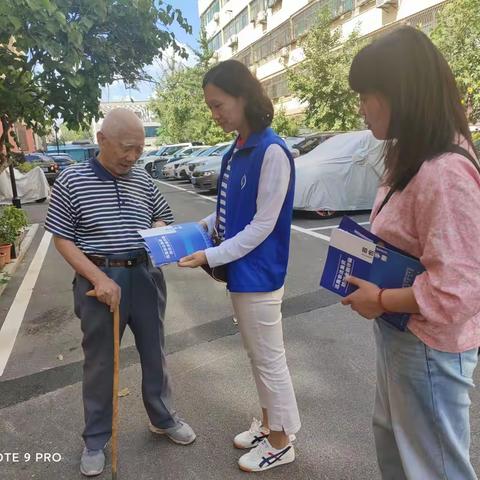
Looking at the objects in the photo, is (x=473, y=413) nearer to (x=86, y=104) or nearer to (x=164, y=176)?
(x=86, y=104)

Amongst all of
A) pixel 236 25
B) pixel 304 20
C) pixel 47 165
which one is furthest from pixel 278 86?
pixel 47 165

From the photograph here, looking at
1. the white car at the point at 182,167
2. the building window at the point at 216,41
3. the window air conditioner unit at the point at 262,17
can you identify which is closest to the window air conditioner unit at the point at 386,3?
the white car at the point at 182,167

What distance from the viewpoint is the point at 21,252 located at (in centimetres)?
757

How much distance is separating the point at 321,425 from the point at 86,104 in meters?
3.95

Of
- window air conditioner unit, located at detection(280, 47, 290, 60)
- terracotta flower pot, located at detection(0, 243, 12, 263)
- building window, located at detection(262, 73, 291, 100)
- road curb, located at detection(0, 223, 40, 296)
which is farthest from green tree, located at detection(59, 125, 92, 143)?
window air conditioner unit, located at detection(280, 47, 290, 60)

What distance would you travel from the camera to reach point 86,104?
16.1 ft

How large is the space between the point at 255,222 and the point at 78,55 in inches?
105

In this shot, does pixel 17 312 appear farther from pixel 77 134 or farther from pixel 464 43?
pixel 464 43

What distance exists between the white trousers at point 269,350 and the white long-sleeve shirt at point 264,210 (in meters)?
0.24

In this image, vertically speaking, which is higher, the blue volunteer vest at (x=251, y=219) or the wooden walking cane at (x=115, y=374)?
the blue volunteer vest at (x=251, y=219)

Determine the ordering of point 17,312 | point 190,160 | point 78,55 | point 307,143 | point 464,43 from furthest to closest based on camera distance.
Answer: point 190,160, point 464,43, point 307,143, point 17,312, point 78,55

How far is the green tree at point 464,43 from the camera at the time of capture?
1136 cm

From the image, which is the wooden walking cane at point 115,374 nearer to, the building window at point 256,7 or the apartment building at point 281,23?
the apartment building at point 281,23

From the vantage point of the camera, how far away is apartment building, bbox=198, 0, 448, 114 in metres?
19.5
